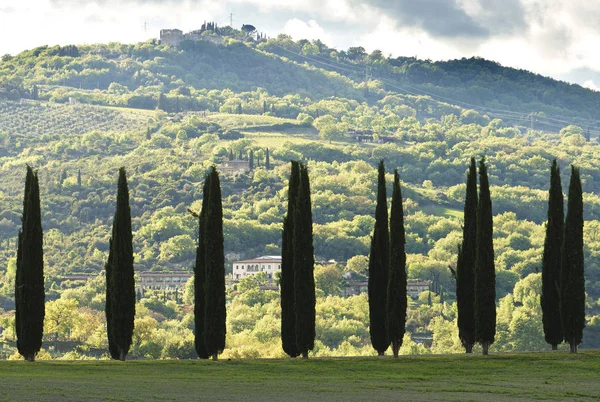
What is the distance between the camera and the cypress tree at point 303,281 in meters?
54.4

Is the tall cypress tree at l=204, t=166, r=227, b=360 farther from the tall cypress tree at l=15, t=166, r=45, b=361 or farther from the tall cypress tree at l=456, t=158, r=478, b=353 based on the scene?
the tall cypress tree at l=456, t=158, r=478, b=353

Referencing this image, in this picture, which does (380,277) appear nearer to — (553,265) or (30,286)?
(553,265)

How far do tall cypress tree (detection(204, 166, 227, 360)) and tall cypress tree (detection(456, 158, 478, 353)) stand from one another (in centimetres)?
1002

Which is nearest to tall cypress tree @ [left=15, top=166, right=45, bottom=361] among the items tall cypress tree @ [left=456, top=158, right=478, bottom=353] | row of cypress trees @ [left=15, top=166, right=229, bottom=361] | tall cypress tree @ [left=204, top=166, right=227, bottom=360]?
row of cypress trees @ [left=15, top=166, right=229, bottom=361]

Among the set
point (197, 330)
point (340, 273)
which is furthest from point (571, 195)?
point (340, 273)

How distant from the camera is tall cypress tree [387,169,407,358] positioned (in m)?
54.7

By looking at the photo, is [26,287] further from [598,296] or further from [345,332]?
[598,296]

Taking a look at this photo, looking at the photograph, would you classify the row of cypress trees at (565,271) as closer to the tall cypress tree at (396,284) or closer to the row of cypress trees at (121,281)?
the tall cypress tree at (396,284)

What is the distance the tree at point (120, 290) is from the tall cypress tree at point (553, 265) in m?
17.3

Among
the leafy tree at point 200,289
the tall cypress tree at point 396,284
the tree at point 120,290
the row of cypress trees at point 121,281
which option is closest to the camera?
the row of cypress trees at point 121,281

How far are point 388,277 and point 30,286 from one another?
1435 centimetres

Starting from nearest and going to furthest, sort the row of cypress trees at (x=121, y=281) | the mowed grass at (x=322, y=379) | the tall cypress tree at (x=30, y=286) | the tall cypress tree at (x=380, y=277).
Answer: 1. the mowed grass at (x=322, y=379)
2. the tall cypress tree at (x=30, y=286)
3. the row of cypress trees at (x=121, y=281)
4. the tall cypress tree at (x=380, y=277)

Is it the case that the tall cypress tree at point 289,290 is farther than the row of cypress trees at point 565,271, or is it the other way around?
the tall cypress tree at point 289,290

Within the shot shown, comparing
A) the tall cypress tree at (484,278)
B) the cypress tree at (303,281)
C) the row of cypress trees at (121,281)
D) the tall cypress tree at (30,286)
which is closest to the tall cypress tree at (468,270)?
the tall cypress tree at (484,278)
